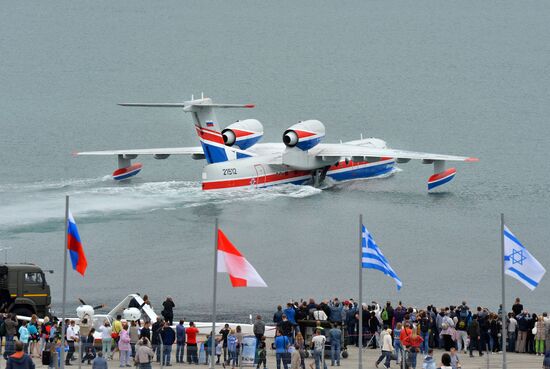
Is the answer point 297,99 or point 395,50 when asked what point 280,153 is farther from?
point 395,50

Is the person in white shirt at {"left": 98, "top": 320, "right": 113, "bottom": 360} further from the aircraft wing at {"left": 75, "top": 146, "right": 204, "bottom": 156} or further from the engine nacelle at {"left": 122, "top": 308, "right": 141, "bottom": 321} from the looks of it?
the aircraft wing at {"left": 75, "top": 146, "right": 204, "bottom": 156}

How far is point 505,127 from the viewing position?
128750 millimetres

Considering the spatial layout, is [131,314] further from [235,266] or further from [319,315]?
[235,266]

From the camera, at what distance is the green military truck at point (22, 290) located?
4403cm

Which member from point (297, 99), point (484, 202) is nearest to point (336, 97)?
point (297, 99)

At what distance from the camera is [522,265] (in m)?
33.1

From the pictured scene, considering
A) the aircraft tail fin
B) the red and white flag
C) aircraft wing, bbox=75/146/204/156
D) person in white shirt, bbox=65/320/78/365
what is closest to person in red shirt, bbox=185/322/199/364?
person in white shirt, bbox=65/320/78/365

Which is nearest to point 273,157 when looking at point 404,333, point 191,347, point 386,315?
point 386,315

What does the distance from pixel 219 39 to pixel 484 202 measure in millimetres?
113957

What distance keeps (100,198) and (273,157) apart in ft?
38.4

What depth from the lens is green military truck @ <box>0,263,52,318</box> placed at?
4403 centimetres

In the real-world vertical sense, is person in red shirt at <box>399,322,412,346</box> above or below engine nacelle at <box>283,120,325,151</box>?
below

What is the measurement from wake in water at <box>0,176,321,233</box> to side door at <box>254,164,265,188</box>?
542 mm

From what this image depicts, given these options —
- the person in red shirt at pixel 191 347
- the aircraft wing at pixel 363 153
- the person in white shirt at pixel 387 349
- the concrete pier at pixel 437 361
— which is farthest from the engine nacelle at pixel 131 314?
the aircraft wing at pixel 363 153
